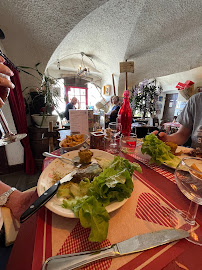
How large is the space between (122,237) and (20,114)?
222 cm

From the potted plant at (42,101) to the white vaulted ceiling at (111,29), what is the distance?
0.93ft

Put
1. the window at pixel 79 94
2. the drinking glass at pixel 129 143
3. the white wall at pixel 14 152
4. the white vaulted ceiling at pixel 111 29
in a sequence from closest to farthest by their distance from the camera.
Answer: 1. the drinking glass at pixel 129 143
2. the white vaulted ceiling at pixel 111 29
3. the white wall at pixel 14 152
4. the window at pixel 79 94

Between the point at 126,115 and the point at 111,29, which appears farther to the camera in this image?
the point at 111,29

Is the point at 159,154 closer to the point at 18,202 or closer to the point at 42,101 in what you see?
the point at 18,202

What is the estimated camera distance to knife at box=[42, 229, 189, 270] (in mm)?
260

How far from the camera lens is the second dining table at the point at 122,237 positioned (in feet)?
0.88

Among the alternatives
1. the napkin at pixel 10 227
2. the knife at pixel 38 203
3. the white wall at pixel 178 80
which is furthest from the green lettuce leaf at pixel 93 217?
the white wall at pixel 178 80

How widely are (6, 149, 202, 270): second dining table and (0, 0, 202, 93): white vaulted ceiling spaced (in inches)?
90.9

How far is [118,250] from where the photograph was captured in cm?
29

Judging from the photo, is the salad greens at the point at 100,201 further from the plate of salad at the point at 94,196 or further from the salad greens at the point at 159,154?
the salad greens at the point at 159,154

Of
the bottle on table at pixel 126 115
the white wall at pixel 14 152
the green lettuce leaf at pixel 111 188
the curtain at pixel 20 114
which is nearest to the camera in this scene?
the green lettuce leaf at pixel 111 188

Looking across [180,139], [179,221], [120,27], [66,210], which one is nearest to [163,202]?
[179,221]

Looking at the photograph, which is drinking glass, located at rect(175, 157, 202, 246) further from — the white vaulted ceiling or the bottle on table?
the white vaulted ceiling

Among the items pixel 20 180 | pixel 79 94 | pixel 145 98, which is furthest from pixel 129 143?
pixel 79 94
